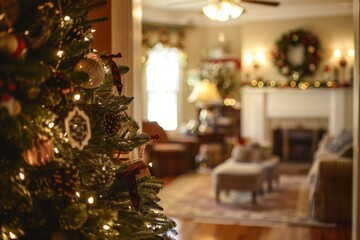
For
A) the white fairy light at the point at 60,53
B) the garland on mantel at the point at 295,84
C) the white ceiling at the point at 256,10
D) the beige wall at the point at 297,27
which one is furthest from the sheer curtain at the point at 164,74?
the white fairy light at the point at 60,53

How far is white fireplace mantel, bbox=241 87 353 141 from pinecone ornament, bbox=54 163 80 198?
8.01 m

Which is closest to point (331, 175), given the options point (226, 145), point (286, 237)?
point (286, 237)

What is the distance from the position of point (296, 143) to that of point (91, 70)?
27.1 feet

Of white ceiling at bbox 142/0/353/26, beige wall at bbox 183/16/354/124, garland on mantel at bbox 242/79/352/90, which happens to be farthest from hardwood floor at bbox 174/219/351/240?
beige wall at bbox 183/16/354/124

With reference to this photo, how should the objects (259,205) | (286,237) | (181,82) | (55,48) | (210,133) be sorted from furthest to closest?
1. (181,82)
2. (210,133)
3. (259,205)
4. (286,237)
5. (55,48)

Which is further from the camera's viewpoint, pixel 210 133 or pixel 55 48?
pixel 210 133

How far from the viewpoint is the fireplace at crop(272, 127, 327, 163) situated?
29.6 ft

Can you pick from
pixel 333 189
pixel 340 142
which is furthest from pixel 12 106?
pixel 340 142

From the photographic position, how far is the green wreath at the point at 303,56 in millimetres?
8773

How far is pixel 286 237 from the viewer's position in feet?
15.3

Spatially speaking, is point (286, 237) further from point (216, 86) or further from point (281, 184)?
point (216, 86)

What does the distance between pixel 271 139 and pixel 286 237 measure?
15.3ft

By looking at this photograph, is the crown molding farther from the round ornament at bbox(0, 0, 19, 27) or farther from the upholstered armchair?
the round ornament at bbox(0, 0, 19, 27)

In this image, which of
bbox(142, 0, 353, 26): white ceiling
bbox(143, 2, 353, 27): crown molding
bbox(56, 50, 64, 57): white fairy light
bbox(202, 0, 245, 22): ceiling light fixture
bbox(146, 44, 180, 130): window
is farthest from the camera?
bbox(146, 44, 180, 130): window
